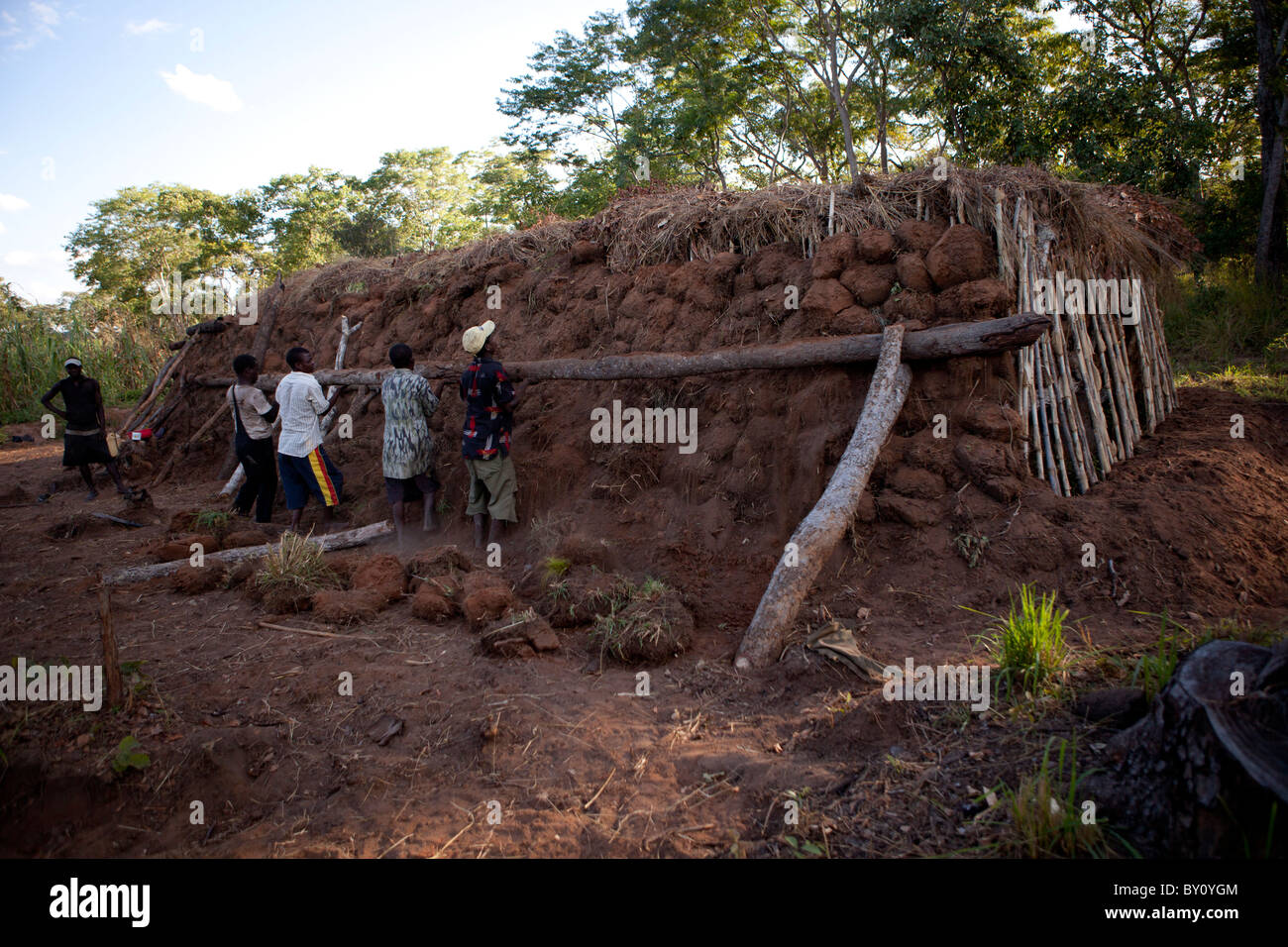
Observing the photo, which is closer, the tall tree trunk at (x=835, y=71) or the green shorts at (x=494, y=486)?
the green shorts at (x=494, y=486)

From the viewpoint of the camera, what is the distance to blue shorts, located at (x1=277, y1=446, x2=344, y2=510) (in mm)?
6875

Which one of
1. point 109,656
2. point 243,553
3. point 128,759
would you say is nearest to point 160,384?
point 243,553

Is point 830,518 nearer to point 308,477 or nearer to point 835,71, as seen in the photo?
point 308,477

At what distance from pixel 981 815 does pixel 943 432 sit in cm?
301

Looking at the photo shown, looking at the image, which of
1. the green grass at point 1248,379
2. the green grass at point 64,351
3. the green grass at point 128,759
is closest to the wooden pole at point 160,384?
the green grass at point 64,351

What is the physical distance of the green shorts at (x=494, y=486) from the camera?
6145mm

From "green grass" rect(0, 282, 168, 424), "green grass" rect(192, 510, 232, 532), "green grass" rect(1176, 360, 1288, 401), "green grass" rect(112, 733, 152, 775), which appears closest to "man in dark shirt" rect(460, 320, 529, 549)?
"green grass" rect(192, 510, 232, 532)

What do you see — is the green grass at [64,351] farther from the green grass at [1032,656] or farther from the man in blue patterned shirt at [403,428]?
the green grass at [1032,656]

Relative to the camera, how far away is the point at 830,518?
14.0 ft

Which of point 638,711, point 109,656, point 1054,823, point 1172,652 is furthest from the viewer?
point 638,711

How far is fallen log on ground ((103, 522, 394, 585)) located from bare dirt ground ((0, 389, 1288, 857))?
145mm

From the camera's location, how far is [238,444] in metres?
7.35

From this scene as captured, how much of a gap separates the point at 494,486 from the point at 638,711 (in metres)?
3.01
